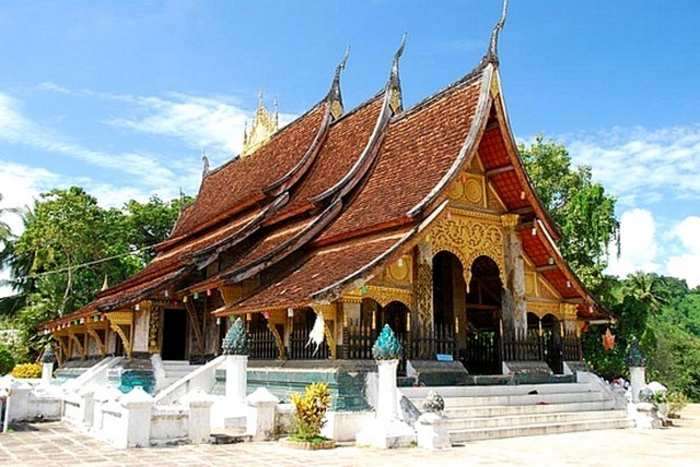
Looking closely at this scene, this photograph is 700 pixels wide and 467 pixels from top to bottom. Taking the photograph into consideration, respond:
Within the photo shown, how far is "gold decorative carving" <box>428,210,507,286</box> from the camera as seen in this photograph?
11039 mm

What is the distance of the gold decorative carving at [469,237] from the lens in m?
11.0

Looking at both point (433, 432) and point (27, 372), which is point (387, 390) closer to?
point (433, 432)

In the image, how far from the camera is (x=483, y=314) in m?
15.9

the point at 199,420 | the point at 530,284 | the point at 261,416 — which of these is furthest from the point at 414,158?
the point at 199,420

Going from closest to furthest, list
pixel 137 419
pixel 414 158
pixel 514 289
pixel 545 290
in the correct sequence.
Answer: pixel 137 419, pixel 514 289, pixel 414 158, pixel 545 290

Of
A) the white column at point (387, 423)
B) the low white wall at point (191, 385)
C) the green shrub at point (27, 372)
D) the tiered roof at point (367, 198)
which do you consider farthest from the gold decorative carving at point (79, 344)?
the white column at point (387, 423)

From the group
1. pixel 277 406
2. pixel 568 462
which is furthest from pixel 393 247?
pixel 568 462

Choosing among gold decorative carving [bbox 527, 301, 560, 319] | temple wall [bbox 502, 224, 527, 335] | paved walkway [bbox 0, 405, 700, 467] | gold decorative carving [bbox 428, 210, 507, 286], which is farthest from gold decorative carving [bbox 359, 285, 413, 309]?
gold decorative carving [bbox 527, 301, 560, 319]

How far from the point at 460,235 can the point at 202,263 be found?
5334 millimetres

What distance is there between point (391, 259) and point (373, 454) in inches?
115

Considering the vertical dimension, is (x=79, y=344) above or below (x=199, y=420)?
above

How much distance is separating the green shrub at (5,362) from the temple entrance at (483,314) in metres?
19.9

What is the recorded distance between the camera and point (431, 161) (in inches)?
452

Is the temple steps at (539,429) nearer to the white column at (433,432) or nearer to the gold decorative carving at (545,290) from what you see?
the white column at (433,432)
